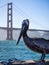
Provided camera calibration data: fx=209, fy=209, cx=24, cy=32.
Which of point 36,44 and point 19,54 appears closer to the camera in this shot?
point 36,44

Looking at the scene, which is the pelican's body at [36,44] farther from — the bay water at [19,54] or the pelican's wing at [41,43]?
the bay water at [19,54]

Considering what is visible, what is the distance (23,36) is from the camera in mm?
4277

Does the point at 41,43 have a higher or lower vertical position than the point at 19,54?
higher

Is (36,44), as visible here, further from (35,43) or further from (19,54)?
(19,54)

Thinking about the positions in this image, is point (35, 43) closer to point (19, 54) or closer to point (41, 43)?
point (41, 43)

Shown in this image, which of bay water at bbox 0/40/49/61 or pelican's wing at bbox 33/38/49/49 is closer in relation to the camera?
pelican's wing at bbox 33/38/49/49

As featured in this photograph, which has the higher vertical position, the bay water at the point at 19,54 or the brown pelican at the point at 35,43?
the brown pelican at the point at 35,43

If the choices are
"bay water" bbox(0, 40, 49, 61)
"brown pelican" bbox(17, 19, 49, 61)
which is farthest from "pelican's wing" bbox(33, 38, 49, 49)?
"bay water" bbox(0, 40, 49, 61)

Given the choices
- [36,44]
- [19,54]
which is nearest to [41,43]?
[36,44]

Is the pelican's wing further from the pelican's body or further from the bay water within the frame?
the bay water

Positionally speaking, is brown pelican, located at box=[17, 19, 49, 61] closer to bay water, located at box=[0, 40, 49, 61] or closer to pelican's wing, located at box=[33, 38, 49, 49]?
pelican's wing, located at box=[33, 38, 49, 49]

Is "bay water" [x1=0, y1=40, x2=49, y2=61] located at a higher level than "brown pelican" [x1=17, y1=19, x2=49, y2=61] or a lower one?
lower

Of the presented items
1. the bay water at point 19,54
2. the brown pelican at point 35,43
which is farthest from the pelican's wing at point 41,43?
the bay water at point 19,54

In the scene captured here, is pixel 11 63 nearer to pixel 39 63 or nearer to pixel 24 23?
pixel 39 63
